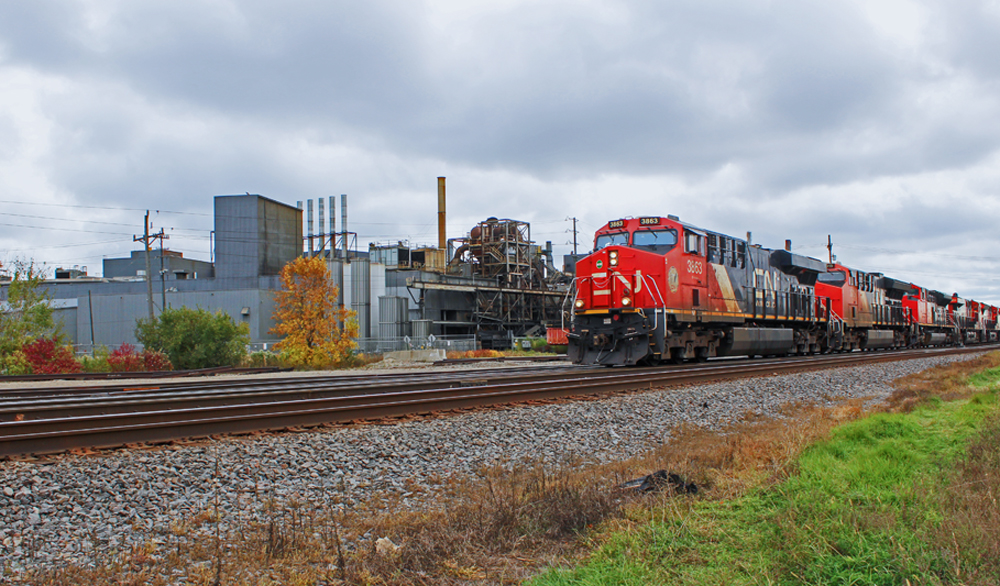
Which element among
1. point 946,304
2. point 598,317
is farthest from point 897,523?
point 946,304

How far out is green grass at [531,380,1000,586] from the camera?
3.19 m

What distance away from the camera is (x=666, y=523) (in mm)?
4223

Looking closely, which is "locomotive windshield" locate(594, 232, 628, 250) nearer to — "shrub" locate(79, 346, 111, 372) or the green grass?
the green grass

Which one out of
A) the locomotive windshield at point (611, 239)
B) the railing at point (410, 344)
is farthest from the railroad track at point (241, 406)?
the railing at point (410, 344)

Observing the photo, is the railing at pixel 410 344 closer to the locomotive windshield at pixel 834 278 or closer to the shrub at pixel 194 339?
the shrub at pixel 194 339

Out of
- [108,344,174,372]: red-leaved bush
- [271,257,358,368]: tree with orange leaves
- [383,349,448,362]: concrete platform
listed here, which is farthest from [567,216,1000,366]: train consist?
[108,344,174,372]: red-leaved bush

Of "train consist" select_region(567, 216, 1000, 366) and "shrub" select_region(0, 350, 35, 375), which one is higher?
"train consist" select_region(567, 216, 1000, 366)

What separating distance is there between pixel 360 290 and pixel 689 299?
3076 cm

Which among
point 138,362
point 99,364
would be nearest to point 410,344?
point 138,362

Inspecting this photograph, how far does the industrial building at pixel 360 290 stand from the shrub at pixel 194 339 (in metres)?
12.1

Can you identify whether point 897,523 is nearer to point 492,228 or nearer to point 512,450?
point 512,450

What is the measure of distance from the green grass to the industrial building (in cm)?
3394

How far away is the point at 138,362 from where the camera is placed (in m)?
25.6

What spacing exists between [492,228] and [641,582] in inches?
1846
